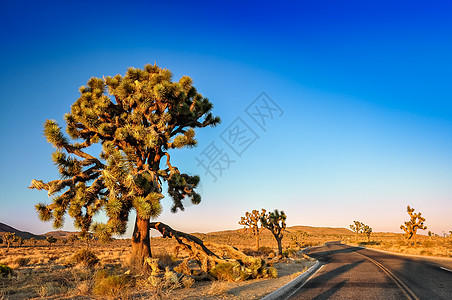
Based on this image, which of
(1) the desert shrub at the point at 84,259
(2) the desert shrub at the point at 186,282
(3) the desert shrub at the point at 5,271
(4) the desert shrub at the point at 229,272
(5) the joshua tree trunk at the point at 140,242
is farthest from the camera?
(1) the desert shrub at the point at 84,259

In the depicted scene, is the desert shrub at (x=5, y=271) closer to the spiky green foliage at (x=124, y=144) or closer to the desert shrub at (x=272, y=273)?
the spiky green foliage at (x=124, y=144)

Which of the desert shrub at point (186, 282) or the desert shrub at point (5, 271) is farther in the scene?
the desert shrub at point (5, 271)

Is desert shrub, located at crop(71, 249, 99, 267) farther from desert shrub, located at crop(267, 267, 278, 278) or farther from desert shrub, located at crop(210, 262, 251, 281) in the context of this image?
desert shrub, located at crop(267, 267, 278, 278)

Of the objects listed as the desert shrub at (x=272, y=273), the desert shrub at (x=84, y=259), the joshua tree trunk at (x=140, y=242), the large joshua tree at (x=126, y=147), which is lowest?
the desert shrub at (x=272, y=273)

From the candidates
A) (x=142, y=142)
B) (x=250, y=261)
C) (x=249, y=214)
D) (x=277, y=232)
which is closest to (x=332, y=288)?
(x=250, y=261)

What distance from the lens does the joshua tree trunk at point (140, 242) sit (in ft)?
39.7

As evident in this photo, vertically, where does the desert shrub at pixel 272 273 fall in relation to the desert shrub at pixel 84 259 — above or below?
below

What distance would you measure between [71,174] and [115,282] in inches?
215

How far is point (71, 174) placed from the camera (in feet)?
37.5

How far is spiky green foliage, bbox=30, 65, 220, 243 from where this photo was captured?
10.7m

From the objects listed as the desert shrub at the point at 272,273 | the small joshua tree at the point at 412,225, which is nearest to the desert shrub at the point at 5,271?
the desert shrub at the point at 272,273

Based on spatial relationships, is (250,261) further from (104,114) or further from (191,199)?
(104,114)

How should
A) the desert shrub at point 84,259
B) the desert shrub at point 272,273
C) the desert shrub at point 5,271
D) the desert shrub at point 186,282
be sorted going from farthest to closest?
the desert shrub at point 84,259 → the desert shrub at point 272,273 → the desert shrub at point 5,271 → the desert shrub at point 186,282

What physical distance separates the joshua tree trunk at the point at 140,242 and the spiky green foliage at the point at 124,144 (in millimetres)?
1345
